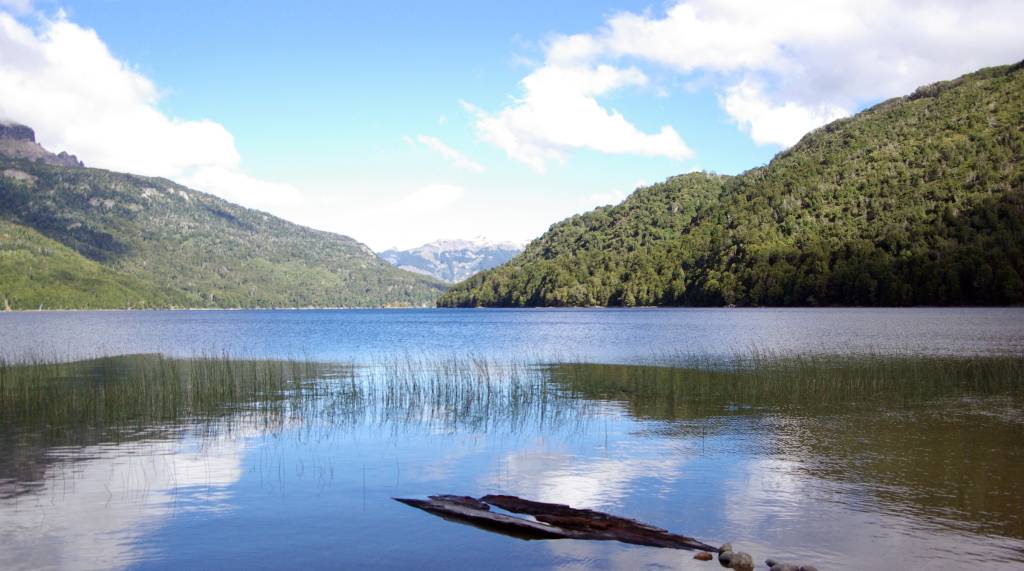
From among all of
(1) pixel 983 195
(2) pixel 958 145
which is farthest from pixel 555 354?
(2) pixel 958 145

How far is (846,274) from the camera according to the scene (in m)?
146

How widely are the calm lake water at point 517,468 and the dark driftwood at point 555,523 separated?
0.79 feet

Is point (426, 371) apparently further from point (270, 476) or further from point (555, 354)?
point (270, 476)

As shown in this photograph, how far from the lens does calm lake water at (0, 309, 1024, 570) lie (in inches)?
443

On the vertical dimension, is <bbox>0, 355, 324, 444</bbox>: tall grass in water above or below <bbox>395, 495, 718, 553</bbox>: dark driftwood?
above

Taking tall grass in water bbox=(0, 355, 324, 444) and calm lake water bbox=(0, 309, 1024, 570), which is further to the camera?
tall grass in water bbox=(0, 355, 324, 444)

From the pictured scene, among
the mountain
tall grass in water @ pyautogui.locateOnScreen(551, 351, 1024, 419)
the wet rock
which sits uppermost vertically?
the mountain

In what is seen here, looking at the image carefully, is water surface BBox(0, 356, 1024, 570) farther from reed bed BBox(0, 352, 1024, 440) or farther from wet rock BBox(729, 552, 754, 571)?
wet rock BBox(729, 552, 754, 571)

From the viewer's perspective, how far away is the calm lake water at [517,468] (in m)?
11.2

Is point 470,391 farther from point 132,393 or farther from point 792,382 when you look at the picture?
point 792,382

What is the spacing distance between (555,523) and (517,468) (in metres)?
5.15

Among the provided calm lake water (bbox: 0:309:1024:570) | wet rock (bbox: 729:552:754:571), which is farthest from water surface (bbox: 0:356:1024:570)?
wet rock (bbox: 729:552:754:571)

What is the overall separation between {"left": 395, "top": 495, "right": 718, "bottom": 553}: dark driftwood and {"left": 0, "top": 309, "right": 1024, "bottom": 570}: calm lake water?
242 millimetres

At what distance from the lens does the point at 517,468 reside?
16.9 meters
